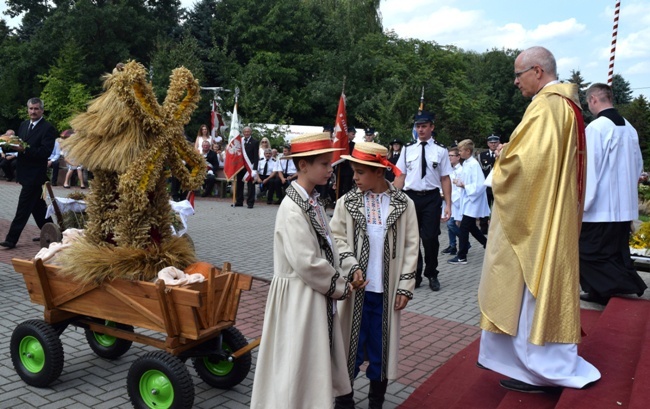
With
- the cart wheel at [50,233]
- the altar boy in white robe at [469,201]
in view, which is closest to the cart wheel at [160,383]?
the cart wheel at [50,233]

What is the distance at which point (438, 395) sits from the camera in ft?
15.3

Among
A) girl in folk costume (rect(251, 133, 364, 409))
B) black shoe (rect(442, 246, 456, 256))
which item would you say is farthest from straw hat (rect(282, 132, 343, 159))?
black shoe (rect(442, 246, 456, 256))

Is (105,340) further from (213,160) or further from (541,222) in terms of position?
(213,160)

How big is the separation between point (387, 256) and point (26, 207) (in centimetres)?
714

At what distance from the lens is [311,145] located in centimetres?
349

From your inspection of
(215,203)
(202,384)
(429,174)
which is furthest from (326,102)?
(202,384)

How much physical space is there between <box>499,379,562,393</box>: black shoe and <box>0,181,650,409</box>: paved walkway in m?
0.91

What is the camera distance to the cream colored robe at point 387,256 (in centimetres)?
400

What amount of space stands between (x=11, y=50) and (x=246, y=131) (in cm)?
2418

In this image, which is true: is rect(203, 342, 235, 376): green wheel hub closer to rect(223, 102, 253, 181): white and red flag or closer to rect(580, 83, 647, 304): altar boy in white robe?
rect(580, 83, 647, 304): altar boy in white robe

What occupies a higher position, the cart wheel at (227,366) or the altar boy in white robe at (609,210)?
the altar boy in white robe at (609,210)

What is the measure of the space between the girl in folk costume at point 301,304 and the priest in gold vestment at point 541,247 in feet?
3.32

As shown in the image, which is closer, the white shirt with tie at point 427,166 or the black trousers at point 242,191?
the white shirt with tie at point 427,166

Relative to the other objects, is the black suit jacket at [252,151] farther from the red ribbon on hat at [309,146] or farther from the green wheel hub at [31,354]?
the red ribbon on hat at [309,146]
